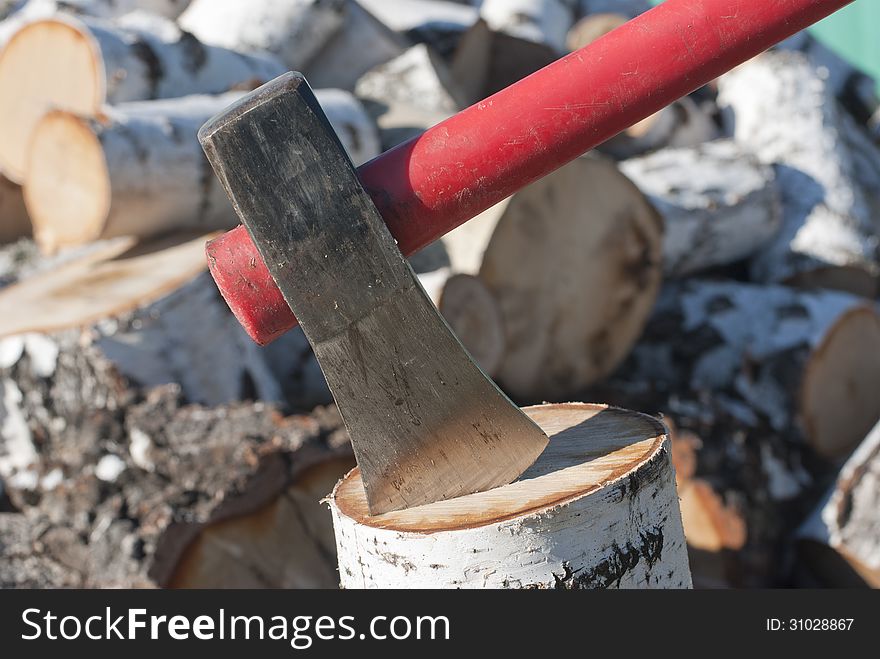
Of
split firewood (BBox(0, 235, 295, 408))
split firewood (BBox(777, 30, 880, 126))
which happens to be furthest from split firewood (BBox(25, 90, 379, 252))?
split firewood (BBox(777, 30, 880, 126))

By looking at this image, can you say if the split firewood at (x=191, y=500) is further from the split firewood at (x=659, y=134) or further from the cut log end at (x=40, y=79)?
the split firewood at (x=659, y=134)

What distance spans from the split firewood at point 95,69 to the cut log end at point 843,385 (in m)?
2.19

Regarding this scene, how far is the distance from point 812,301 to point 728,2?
2546 mm

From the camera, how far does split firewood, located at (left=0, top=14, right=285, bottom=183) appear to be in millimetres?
3094

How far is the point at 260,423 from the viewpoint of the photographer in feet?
7.39

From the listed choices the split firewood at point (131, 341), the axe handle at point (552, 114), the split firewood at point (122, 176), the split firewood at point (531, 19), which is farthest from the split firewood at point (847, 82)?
the axe handle at point (552, 114)

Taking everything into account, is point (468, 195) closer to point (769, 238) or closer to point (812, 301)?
point (812, 301)

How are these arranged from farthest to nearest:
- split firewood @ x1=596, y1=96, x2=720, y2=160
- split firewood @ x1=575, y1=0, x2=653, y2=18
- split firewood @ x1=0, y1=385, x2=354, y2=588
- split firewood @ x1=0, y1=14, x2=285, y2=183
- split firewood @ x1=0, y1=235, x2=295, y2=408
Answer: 1. split firewood @ x1=575, y1=0, x2=653, y2=18
2. split firewood @ x1=596, y1=96, x2=720, y2=160
3. split firewood @ x1=0, y1=14, x2=285, y2=183
4. split firewood @ x1=0, y1=235, x2=295, y2=408
5. split firewood @ x1=0, y1=385, x2=354, y2=588

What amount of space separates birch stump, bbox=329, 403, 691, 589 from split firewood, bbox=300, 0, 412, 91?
2995 mm

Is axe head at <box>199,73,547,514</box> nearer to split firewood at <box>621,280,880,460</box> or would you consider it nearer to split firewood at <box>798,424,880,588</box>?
split firewood at <box>798,424,880,588</box>

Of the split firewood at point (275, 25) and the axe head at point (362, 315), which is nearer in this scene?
the axe head at point (362, 315)

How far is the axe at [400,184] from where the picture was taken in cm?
114

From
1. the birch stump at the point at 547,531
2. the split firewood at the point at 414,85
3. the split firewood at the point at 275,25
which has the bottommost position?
the birch stump at the point at 547,531

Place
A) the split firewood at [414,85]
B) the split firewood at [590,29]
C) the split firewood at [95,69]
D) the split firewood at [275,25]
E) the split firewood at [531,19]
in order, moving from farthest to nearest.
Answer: the split firewood at [590,29] → the split firewood at [531,19] → the split firewood at [275,25] → the split firewood at [414,85] → the split firewood at [95,69]
